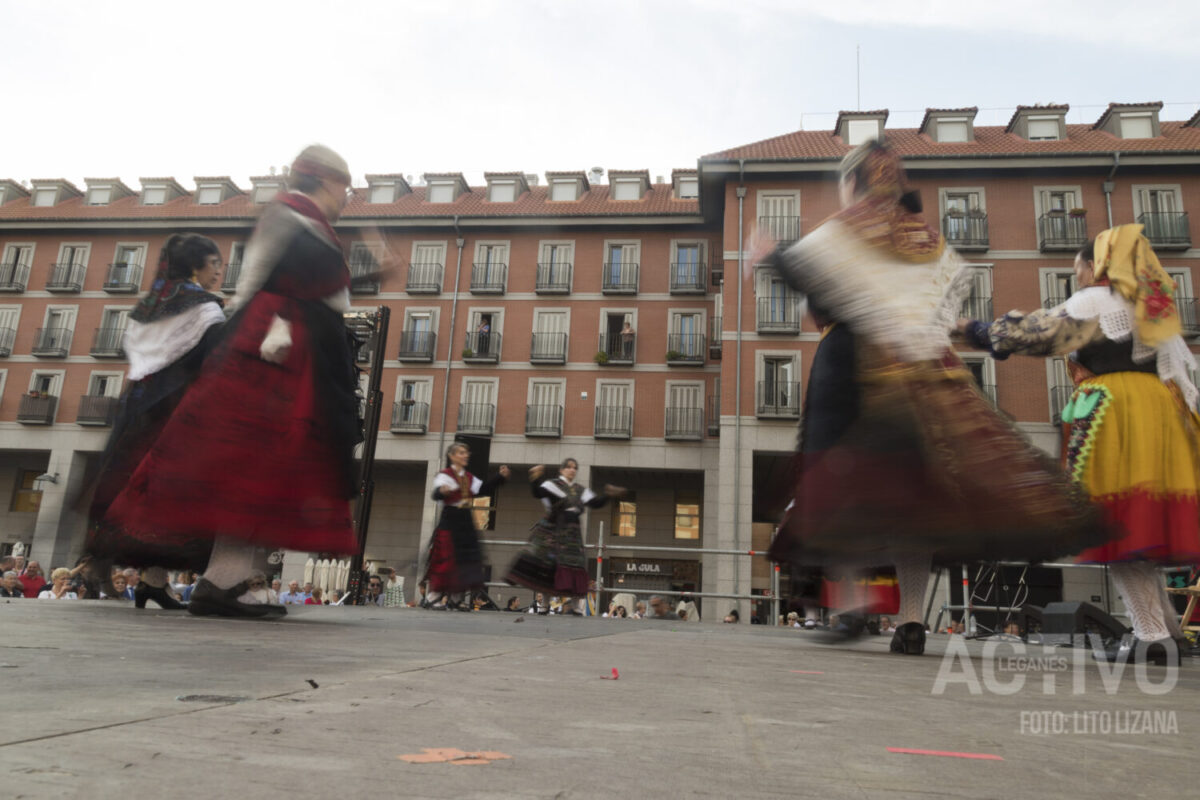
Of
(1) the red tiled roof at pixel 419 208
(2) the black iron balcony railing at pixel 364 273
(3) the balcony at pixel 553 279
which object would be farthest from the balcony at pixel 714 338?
(2) the black iron balcony railing at pixel 364 273

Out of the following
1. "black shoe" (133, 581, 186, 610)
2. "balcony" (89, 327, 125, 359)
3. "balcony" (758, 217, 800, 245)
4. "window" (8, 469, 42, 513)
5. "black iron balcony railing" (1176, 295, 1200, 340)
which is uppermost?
"balcony" (758, 217, 800, 245)

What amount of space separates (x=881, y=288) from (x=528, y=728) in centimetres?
297

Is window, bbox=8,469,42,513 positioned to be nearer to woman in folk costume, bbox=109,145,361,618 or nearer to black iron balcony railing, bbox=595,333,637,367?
black iron balcony railing, bbox=595,333,637,367

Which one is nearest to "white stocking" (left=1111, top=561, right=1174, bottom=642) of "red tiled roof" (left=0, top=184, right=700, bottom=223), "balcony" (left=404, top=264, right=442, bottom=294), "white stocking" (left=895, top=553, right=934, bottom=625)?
"white stocking" (left=895, top=553, right=934, bottom=625)

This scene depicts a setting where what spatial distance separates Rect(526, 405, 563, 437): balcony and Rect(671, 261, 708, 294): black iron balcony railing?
5.72 m

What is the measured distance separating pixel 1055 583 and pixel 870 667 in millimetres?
24125

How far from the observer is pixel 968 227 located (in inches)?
947

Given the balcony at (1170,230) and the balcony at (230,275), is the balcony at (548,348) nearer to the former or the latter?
the balcony at (230,275)

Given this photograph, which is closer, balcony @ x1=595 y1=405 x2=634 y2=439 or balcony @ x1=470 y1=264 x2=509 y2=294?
balcony @ x1=595 y1=405 x2=634 y2=439

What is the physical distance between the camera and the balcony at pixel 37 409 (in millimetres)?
28812

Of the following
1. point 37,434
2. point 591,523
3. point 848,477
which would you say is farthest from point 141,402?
point 37,434

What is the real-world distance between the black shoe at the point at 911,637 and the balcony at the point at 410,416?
79.0 ft

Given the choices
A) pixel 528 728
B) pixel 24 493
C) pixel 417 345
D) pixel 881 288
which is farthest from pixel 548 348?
pixel 528 728

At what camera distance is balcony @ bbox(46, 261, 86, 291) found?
30469 mm
